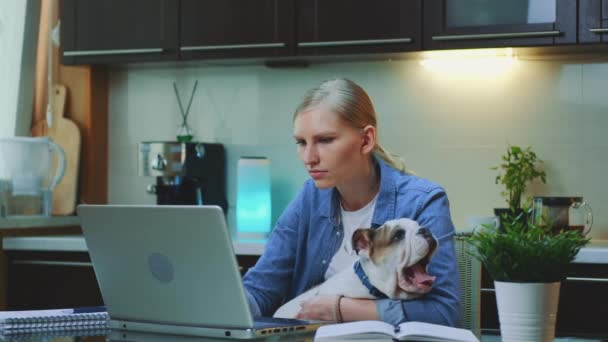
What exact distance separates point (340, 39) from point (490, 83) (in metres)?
0.58

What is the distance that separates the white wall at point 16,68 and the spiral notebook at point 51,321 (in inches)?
86.0

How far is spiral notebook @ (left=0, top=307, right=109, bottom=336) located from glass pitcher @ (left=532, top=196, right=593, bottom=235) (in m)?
1.73

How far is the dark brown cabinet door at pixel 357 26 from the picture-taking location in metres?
3.53

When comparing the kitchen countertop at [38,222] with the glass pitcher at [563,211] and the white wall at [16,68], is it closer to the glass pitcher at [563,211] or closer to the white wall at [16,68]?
the white wall at [16,68]

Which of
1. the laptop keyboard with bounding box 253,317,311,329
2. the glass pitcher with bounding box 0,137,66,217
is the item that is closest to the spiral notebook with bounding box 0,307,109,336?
the laptop keyboard with bounding box 253,317,311,329

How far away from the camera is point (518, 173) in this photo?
3531 millimetres

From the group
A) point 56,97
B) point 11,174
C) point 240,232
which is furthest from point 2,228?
point 240,232

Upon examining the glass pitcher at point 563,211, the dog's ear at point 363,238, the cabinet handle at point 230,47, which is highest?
the cabinet handle at point 230,47

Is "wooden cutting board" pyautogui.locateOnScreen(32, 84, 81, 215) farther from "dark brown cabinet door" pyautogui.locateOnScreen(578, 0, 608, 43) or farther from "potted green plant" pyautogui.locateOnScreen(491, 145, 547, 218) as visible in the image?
"dark brown cabinet door" pyautogui.locateOnScreen(578, 0, 608, 43)

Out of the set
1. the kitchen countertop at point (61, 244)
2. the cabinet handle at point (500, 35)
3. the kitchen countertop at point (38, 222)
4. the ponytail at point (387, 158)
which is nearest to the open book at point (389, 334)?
the ponytail at point (387, 158)

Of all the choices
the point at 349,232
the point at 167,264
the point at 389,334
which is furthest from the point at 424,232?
the point at 167,264

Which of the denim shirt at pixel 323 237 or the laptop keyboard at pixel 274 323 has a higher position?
the denim shirt at pixel 323 237

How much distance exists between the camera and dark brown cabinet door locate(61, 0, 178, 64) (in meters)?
3.86

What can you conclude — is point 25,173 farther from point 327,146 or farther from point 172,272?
point 172,272
